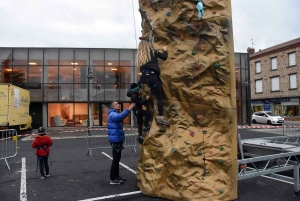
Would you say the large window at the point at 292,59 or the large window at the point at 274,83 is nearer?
the large window at the point at 292,59

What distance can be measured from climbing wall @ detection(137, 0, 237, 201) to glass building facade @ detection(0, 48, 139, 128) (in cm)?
2051

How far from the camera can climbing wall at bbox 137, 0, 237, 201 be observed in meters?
5.12

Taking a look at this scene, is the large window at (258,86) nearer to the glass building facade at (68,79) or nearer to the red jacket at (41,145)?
the glass building facade at (68,79)

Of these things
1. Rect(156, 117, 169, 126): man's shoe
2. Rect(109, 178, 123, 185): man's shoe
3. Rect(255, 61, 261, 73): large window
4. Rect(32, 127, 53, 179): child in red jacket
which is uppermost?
Rect(255, 61, 261, 73): large window

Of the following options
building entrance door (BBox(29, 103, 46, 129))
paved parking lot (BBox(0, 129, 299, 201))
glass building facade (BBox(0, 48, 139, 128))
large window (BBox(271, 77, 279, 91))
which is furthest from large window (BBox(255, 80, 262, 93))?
paved parking lot (BBox(0, 129, 299, 201))

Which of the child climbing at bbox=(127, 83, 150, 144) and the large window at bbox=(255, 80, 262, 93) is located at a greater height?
the large window at bbox=(255, 80, 262, 93)

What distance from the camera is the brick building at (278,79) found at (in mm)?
36844

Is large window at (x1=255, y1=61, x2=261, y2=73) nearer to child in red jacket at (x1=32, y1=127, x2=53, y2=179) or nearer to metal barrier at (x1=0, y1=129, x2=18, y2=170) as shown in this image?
metal barrier at (x1=0, y1=129, x2=18, y2=170)

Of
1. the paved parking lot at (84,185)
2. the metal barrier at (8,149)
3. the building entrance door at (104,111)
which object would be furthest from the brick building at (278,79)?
the metal barrier at (8,149)

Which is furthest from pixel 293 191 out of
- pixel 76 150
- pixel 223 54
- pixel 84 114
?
pixel 84 114

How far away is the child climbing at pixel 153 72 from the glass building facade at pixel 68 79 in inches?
802

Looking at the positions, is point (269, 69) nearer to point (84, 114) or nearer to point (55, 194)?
point (84, 114)

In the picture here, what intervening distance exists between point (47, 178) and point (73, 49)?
20.4 m

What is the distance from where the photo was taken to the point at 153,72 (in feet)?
18.0
